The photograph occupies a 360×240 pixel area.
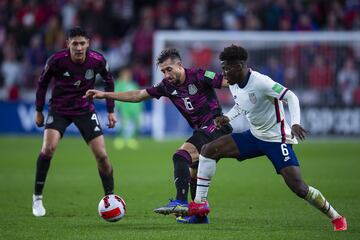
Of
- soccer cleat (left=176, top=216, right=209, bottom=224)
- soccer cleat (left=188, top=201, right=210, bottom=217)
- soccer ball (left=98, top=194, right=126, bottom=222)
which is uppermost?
soccer cleat (left=188, top=201, right=210, bottom=217)

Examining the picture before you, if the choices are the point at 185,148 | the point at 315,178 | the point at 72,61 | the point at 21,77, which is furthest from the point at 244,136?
the point at 21,77

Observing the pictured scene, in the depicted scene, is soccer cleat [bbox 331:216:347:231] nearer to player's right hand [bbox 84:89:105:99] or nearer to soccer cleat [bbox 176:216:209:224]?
soccer cleat [bbox 176:216:209:224]

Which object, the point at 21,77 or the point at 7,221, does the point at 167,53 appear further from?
the point at 21,77

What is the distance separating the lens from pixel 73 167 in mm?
18281

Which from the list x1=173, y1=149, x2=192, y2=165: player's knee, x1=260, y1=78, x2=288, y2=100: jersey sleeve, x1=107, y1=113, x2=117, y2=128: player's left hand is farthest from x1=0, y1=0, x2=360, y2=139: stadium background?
x1=260, y1=78, x2=288, y2=100: jersey sleeve

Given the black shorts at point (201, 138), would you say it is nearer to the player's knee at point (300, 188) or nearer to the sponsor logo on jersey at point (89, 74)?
the player's knee at point (300, 188)

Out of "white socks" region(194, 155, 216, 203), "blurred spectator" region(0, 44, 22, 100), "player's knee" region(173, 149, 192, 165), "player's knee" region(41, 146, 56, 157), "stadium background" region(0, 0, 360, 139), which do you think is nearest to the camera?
"white socks" region(194, 155, 216, 203)

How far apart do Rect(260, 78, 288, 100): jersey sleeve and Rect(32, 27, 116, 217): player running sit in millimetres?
2768

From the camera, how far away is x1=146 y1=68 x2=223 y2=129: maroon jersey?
10.2 m

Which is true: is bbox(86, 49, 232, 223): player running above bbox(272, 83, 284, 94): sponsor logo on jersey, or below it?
below

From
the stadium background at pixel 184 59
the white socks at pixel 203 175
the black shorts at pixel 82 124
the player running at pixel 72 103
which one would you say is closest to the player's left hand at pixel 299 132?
the white socks at pixel 203 175

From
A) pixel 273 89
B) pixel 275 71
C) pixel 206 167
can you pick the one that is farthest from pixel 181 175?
pixel 275 71

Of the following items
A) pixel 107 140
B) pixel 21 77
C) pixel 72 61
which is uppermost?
pixel 72 61

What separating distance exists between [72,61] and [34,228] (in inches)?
101
